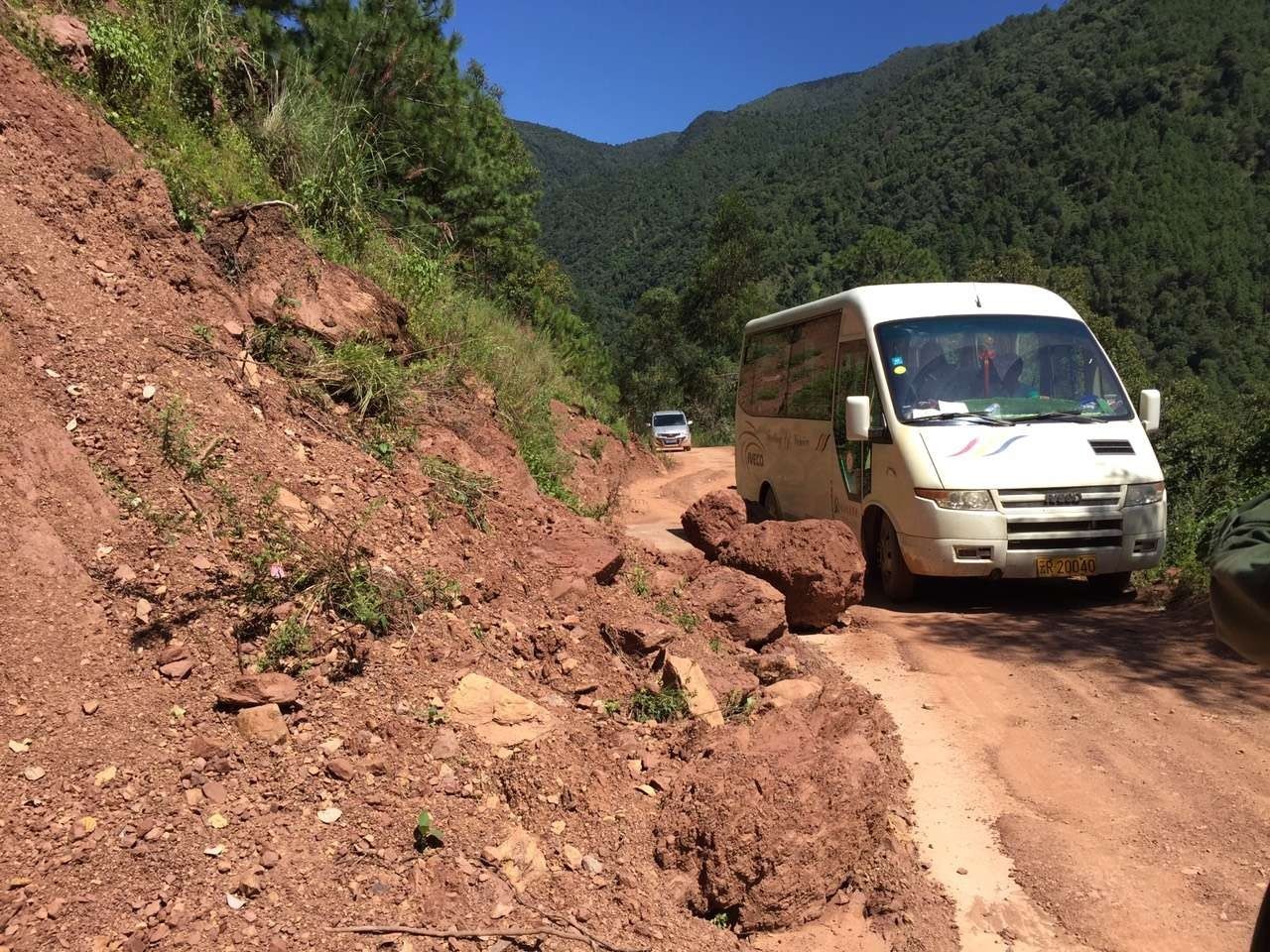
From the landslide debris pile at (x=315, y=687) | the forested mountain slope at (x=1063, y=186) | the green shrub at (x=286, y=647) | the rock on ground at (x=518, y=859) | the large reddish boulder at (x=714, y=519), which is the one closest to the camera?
the landslide debris pile at (x=315, y=687)

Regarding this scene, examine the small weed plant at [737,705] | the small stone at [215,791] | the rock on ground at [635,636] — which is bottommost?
the small weed plant at [737,705]

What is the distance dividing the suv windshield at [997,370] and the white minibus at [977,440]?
0.01m

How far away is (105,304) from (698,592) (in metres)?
3.60

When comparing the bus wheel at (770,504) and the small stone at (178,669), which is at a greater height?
the small stone at (178,669)

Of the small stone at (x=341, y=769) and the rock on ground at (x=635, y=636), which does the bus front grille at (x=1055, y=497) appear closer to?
the rock on ground at (x=635, y=636)

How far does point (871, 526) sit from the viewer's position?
25.1ft

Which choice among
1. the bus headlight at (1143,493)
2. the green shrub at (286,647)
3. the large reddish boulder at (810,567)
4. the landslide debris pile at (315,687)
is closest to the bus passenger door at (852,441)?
the large reddish boulder at (810,567)

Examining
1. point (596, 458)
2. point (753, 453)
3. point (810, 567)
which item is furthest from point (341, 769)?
point (596, 458)

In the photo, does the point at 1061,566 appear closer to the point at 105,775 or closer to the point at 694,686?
the point at 694,686

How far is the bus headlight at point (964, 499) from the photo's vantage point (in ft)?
21.5

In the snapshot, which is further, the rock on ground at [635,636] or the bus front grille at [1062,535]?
the bus front grille at [1062,535]

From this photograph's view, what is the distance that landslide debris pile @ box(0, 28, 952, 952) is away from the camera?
2508 mm

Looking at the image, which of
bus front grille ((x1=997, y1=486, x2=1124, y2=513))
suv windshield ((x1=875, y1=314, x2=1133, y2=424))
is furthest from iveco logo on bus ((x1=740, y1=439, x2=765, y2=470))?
bus front grille ((x1=997, y1=486, x2=1124, y2=513))

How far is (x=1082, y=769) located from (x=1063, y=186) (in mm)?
92040
